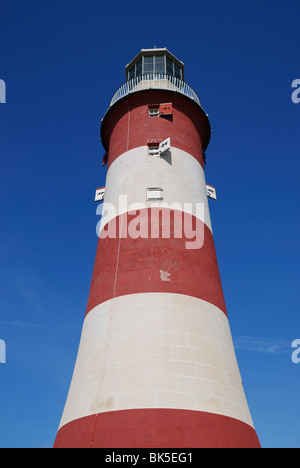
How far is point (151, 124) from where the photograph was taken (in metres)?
16.2

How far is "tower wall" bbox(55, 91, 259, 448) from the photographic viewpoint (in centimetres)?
956

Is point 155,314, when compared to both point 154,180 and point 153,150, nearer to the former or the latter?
point 154,180

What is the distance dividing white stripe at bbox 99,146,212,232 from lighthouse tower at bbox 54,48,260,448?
5 centimetres

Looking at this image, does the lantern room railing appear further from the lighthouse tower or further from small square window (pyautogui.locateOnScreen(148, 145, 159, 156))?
small square window (pyautogui.locateOnScreen(148, 145, 159, 156))

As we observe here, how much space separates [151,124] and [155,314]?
870 centimetres

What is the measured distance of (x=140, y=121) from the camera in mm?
16484

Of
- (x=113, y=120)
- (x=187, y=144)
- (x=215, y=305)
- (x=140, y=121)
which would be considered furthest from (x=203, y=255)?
(x=113, y=120)

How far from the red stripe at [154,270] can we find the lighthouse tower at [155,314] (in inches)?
1.4

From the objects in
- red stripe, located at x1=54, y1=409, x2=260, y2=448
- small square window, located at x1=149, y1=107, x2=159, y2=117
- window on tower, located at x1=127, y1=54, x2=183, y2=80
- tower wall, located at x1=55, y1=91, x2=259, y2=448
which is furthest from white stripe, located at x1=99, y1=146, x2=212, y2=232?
red stripe, located at x1=54, y1=409, x2=260, y2=448

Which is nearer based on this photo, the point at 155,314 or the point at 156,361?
the point at 156,361

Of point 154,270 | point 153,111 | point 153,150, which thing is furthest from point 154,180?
point 153,111

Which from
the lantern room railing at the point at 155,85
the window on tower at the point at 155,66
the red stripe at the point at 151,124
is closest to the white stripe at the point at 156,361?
the red stripe at the point at 151,124
